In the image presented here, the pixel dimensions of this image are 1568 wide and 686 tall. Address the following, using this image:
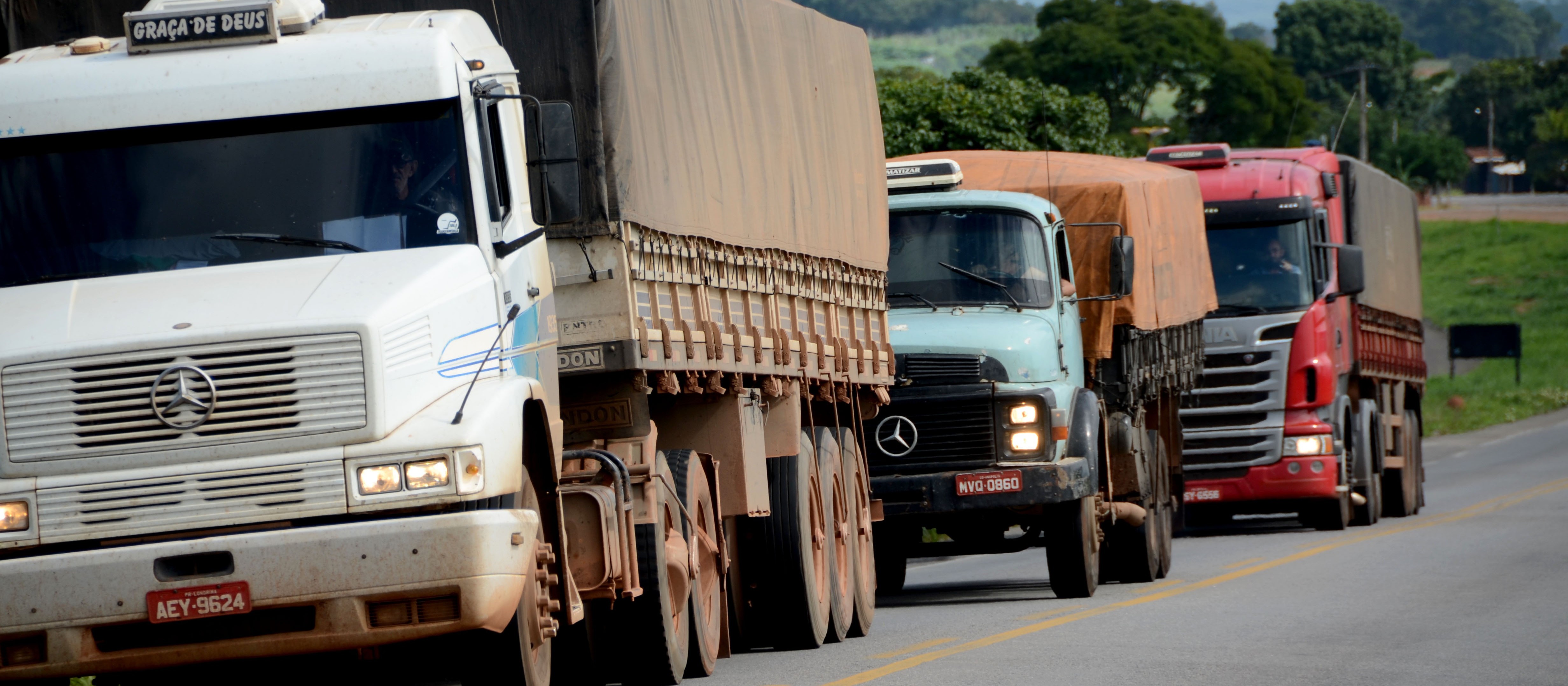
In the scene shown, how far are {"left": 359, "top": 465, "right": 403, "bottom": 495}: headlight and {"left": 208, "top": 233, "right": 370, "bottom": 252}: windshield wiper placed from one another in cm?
107

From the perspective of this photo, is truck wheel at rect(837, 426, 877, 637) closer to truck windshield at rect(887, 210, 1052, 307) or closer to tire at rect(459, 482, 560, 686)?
truck windshield at rect(887, 210, 1052, 307)

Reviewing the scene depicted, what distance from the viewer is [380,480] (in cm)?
738

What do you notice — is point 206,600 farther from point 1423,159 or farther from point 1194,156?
point 1423,159

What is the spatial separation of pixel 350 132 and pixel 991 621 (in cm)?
672

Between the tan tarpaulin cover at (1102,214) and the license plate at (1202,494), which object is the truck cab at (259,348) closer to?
the tan tarpaulin cover at (1102,214)

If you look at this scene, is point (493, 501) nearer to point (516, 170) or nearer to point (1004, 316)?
point (516, 170)

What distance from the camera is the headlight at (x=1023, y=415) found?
49.6 ft

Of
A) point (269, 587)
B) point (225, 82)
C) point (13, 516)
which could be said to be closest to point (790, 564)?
point (225, 82)

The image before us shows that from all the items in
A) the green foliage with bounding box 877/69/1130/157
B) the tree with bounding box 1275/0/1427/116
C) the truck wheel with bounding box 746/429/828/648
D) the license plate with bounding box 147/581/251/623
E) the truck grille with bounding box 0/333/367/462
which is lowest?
the truck wheel with bounding box 746/429/828/648

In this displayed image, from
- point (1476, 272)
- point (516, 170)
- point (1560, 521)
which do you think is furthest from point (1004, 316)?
point (1476, 272)

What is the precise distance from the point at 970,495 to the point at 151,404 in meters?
8.36

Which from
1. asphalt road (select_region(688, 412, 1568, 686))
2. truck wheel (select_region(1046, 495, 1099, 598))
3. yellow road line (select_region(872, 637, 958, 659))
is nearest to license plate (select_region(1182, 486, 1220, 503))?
asphalt road (select_region(688, 412, 1568, 686))

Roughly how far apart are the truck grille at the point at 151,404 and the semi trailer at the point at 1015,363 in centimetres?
793

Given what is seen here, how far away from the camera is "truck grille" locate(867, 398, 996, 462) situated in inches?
594
